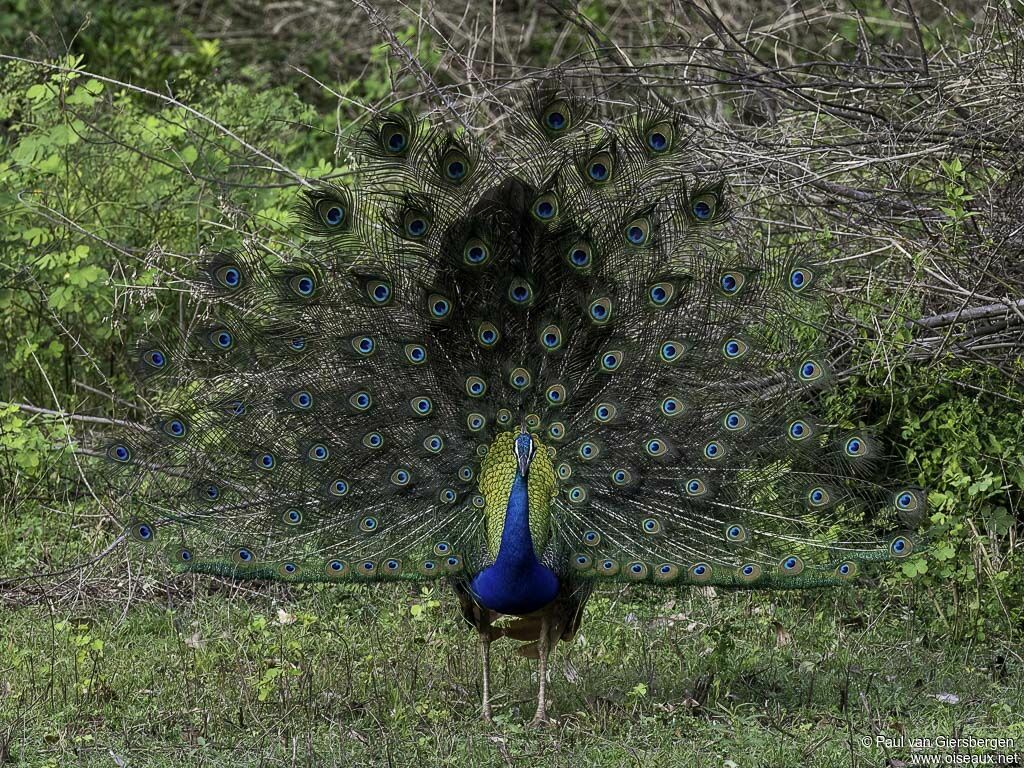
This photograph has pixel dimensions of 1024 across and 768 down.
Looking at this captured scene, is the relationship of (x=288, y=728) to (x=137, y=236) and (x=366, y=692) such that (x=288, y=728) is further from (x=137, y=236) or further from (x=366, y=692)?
(x=137, y=236)

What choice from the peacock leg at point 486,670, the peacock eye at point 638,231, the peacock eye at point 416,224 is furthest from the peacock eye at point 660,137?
the peacock leg at point 486,670

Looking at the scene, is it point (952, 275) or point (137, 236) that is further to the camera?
point (137, 236)

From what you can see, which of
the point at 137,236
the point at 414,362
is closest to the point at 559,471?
the point at 414,362

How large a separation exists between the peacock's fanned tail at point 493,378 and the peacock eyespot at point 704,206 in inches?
0.4

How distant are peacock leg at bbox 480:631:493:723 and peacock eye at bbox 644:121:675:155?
2.26 m

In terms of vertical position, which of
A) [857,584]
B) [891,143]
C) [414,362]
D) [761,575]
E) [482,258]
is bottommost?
[857,584]

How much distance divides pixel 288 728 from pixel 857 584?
3.48 metres

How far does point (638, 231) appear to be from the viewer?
606cm

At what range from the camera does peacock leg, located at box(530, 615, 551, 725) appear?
234 inches

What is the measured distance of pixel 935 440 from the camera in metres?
7.14

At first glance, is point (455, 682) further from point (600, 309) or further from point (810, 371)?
point (810, 371)

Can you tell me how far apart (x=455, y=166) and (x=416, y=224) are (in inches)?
11.7

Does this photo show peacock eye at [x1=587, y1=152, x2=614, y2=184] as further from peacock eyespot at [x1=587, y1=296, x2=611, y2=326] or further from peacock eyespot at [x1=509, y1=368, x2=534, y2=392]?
peacock eyespot at [x1=509, y1=368, x2=534, y2=392]

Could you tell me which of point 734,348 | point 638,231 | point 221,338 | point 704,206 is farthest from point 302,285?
point 734,348
